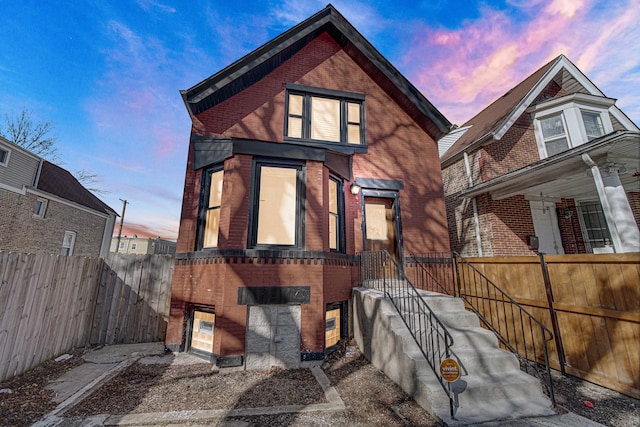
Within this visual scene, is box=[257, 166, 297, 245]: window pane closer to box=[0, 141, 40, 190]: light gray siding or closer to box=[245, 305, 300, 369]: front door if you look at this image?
box=[245, 305, 300, 369]: front door

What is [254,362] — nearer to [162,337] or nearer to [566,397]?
[162,337]

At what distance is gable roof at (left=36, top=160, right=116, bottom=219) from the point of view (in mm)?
16344

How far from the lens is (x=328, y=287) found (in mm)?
6246

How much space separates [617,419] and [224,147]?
27.4ft

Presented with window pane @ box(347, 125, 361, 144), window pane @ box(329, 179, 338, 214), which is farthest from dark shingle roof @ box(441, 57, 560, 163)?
window pane @ box(329, 179, 338, 214)

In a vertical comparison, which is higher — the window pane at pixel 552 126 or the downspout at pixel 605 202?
the window pane at pixel 552 126

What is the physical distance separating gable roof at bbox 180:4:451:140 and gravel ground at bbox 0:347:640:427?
259 inches

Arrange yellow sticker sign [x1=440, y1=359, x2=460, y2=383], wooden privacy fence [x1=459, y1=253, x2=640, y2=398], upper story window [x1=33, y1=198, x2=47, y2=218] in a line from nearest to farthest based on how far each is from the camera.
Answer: yellow sticker sign [x1=440, y1=359, x2=460, y2=383] < wooden privacy fence [x1=459, y1=253, x2=640, y2=398] < upper story window [x1=33, y1=198, x2=47, y2=218]

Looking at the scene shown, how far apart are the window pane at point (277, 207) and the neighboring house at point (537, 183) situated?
6.45m

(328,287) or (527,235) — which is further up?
(527,235)

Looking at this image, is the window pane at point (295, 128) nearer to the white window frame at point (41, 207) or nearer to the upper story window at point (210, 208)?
the upper story window at point (210, 208)

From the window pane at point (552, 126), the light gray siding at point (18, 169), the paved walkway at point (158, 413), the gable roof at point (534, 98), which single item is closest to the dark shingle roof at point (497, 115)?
the gable roof at point (534, 98)

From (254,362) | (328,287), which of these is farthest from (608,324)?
(254,362)

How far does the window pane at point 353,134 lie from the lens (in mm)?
8656
